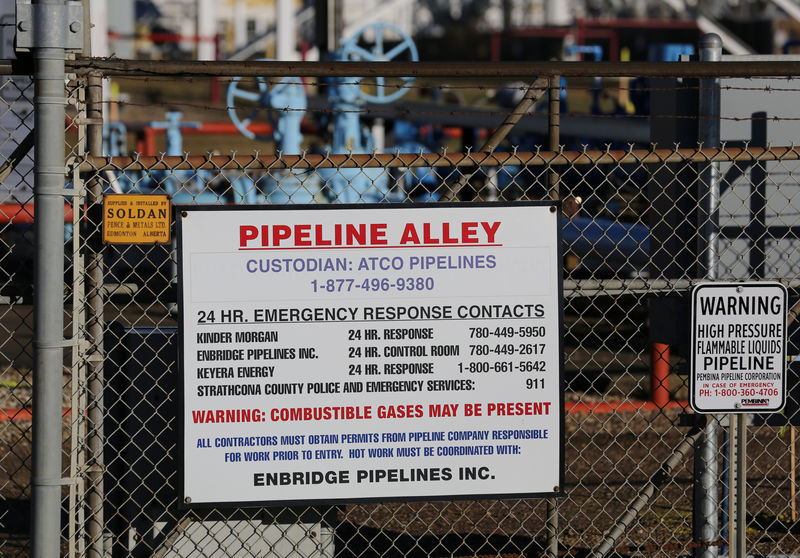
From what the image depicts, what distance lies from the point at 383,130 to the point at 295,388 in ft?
53.9

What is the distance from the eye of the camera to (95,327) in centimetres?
378

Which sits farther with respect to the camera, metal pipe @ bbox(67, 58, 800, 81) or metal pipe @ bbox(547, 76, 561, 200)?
metal pipe @ bbox(547, 76, 561, 200)

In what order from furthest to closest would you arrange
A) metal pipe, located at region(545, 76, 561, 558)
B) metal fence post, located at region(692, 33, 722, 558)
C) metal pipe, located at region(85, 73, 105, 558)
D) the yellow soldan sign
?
metal fence post, located at region(692, 33, 722, 558) → metal pipe, located at region(545, 76, 561, 558) → metal pipe, located at region(85, 73, 105, 558) → the yellow soldan sign

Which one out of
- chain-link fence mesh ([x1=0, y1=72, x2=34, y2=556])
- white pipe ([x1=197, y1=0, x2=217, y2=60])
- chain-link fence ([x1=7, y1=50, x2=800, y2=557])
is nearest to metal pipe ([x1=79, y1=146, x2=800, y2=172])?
chain-link fence ([x1=7, y1=50, x2=800, y2=557])

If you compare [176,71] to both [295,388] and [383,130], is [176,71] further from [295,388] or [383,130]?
[383,130]

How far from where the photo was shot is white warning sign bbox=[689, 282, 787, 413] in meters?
3.79

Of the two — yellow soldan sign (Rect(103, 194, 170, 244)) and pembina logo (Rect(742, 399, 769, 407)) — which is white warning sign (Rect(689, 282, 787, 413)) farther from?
yellow soldan sign (Rect(103, 194, 170, 244))

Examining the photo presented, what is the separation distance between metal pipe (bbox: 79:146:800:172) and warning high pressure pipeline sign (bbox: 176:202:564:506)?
0.18 metres

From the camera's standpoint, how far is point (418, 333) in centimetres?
371

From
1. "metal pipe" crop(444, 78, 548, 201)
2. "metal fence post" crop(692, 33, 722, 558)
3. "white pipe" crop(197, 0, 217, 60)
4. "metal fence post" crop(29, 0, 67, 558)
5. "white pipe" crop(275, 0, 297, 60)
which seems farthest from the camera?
"white pipe" crop(197, 0, 217, 60)

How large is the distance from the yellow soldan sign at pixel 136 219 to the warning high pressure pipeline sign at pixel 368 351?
7cm

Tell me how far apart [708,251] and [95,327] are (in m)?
2.33

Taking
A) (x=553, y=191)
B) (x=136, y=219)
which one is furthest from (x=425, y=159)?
(x=136, y=219)

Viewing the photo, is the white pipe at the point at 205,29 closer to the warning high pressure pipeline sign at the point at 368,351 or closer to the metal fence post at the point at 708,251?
the metal fence post at the point at 708,251
